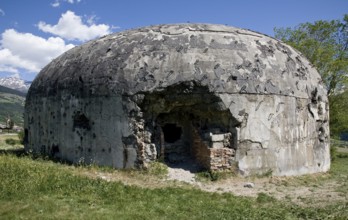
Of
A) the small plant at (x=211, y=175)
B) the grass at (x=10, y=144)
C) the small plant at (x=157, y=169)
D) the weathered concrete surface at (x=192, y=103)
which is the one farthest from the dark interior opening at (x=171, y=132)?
the grass at (x=10, y=144)

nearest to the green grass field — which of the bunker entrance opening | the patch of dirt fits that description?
the patch of dirt

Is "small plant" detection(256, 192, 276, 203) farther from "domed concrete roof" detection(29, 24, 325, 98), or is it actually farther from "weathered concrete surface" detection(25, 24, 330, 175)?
"domed concrete roof" detection(29, 24, 325, 98)

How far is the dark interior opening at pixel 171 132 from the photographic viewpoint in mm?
11406

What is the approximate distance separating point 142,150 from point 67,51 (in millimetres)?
6089

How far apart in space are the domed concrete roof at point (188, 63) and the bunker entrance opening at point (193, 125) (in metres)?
0.32

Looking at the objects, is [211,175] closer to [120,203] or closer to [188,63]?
[188,63]

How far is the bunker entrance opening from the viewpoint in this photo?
1036 centimetres

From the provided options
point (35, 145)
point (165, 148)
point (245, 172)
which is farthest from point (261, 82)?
point (35, 145)

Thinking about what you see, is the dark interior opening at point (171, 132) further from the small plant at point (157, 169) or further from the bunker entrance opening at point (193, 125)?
the small plant at point (157, 169)

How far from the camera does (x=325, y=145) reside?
41.9ft

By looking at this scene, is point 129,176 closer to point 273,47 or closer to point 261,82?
point 261,82

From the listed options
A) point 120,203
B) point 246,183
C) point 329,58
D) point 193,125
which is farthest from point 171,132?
point 329,58

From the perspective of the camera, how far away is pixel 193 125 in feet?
36.3

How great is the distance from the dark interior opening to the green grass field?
2.58 m
